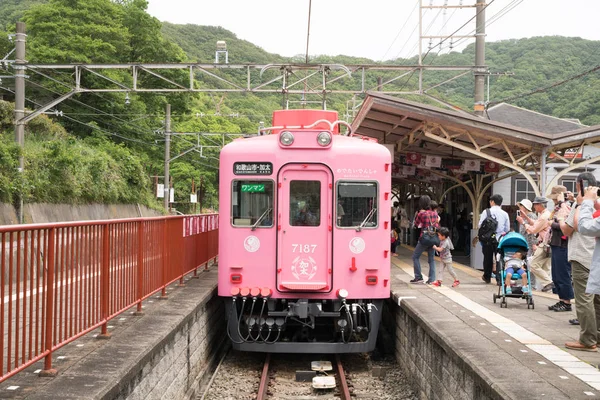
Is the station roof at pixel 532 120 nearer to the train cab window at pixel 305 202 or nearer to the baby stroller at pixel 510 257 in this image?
the baby stroller at pixel 510 257

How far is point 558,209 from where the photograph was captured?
9.62 m

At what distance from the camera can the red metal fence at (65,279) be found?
427 centimetres

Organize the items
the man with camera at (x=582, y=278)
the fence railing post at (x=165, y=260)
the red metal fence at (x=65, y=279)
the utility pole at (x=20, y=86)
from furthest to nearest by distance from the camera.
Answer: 1. the utility pole at (x=20, y=86)
2. the fence railing post at (x=165, y=260)
3. the man with camera at (x=582, y=278)
4. the red metal fence at (x=65, y=279)

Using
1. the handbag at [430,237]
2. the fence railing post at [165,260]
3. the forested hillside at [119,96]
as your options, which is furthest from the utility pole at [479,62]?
the fence railing post at [165,260]

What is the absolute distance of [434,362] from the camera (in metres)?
7.85

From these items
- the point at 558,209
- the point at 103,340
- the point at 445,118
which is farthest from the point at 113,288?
the point at 445,118

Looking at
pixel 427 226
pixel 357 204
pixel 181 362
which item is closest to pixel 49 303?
pixel 181 362

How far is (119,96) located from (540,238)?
1190 inches

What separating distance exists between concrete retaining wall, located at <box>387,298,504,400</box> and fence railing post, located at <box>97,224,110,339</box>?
3212 millimetres

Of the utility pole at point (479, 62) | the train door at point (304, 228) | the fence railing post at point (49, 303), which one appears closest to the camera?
the fence railing post at point (49, 303)

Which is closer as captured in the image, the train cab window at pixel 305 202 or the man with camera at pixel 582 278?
the man with camera at pixel 582 278

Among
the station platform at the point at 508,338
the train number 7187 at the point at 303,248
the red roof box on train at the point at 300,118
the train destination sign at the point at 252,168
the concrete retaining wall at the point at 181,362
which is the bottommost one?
the concrete retaining wall at the point at 181,362

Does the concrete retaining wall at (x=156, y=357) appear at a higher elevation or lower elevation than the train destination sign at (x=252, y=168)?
lower

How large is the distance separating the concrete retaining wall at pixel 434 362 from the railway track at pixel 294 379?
32 cm
